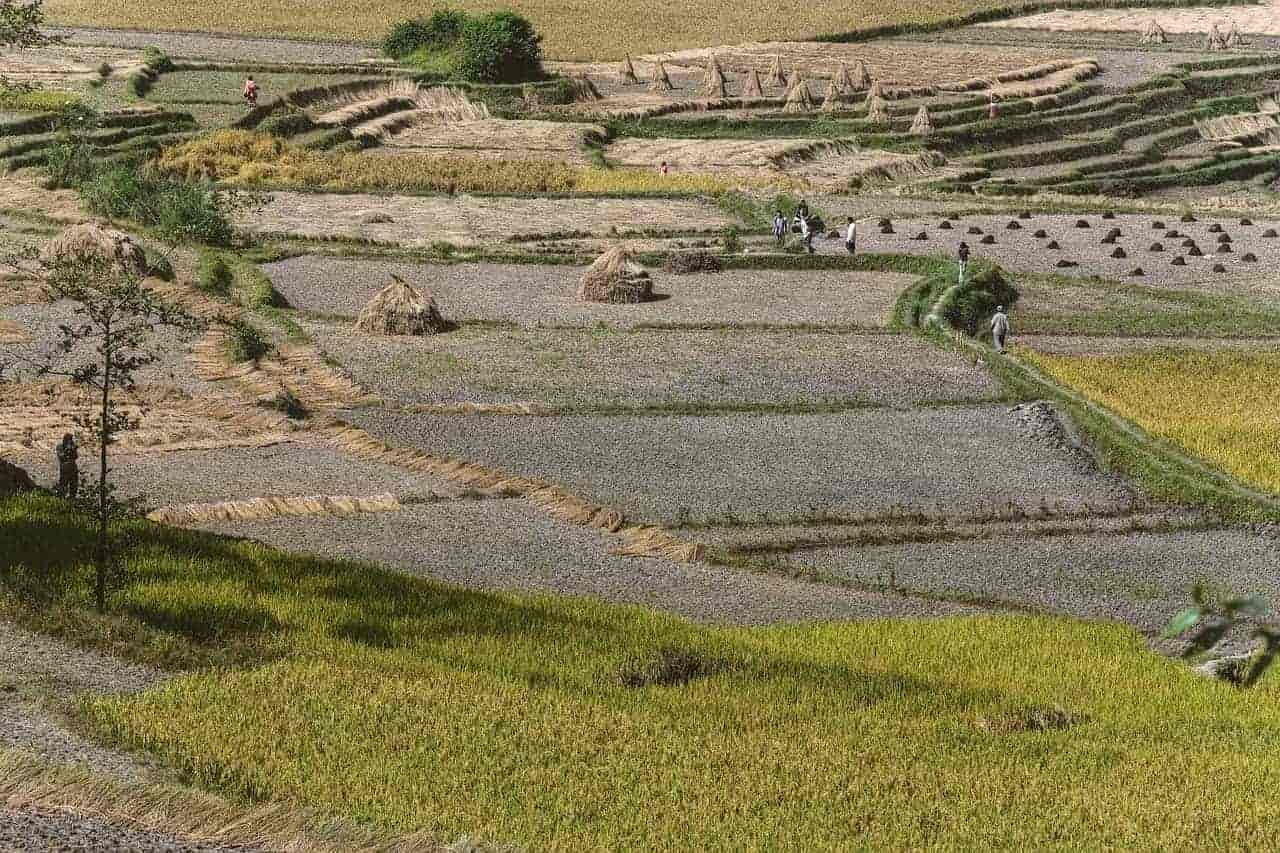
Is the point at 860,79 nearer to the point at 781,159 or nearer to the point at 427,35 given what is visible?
the point at 781,159

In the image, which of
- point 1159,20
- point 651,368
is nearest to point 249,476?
point 651,368

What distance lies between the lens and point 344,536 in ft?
84.9

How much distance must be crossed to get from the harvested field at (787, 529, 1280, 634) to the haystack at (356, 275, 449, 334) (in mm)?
16144

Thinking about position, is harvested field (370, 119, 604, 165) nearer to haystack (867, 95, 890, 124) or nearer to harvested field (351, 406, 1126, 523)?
haystack (867, 95, 890, 124)

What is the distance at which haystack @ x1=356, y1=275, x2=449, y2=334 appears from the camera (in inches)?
1577

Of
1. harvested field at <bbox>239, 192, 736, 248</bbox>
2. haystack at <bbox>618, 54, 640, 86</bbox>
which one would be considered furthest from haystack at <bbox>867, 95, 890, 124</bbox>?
harvested field at <bbox>239, 192, 736, 248</bbox>

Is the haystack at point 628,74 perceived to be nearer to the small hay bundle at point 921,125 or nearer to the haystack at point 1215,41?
the small hay bundle at point 921,125

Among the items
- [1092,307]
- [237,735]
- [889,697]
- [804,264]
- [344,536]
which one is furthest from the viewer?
[804,264]

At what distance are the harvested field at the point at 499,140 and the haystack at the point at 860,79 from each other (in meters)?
16.1

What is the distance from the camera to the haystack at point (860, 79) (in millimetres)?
88938

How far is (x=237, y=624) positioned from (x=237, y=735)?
389 centimetres

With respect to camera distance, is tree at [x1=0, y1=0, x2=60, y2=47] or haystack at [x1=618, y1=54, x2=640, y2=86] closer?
tree at [x1=0, y1=0, x2=60, y2=47]

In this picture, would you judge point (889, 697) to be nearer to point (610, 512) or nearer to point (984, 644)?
point (984, 644)

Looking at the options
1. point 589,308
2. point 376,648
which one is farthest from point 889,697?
point 589,308
